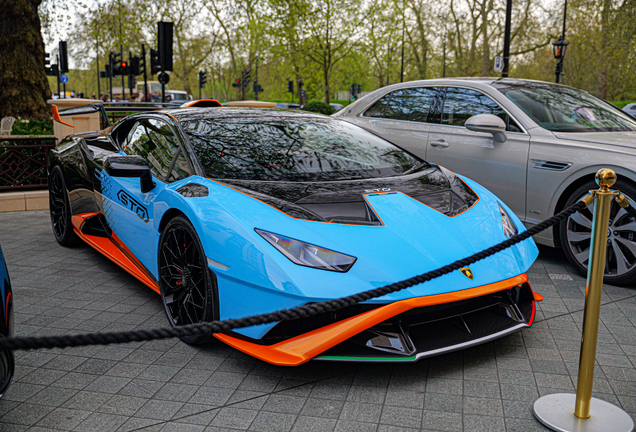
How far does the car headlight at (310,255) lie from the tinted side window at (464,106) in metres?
3.13

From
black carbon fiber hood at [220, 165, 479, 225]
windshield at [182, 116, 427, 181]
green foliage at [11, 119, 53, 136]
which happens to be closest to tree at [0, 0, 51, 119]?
green foliage at [11, 119, 53, 136]

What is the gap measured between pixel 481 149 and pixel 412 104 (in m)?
1.16

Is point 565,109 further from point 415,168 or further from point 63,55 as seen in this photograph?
point 63,55

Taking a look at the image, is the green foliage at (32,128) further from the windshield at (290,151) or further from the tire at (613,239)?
the tire at (613,239)

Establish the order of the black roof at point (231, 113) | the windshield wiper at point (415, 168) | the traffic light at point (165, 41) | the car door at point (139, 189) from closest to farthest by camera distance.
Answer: the car door at point (139, 189)
the windshield wiper at point (415, 168)
the black roof at point (231, 113)
the traffic light at point (165, 41)

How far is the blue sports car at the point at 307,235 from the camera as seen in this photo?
2523 mm

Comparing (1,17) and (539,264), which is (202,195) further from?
(1,17)

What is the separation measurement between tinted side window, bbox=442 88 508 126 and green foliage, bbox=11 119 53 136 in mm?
7448

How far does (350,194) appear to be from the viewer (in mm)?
3062

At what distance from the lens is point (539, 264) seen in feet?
15.8

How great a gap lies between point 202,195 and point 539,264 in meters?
3.14

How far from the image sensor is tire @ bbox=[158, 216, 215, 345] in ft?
9.42

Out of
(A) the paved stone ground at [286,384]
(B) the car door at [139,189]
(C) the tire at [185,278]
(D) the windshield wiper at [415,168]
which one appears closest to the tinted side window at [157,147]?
(B) the car door at [139,189]

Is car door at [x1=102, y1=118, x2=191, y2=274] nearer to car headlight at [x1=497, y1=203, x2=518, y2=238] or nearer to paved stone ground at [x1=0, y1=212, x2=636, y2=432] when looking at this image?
paved stone ground at [x1=0, y1=212, x2=636, y2=432]
